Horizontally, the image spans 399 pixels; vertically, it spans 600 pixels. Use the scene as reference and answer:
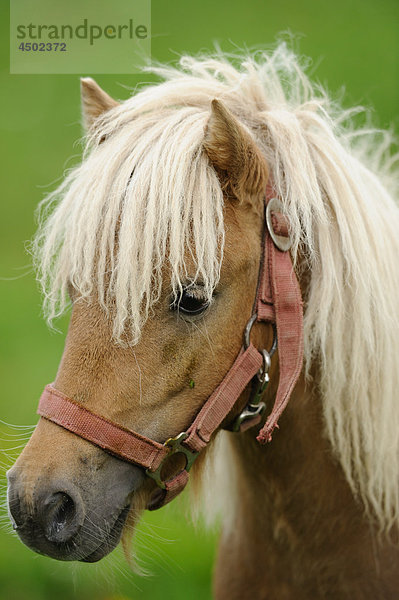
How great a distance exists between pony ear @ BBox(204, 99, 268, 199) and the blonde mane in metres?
0.05

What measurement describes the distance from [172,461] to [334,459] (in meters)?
0.59

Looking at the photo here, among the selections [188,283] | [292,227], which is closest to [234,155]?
[292,227]

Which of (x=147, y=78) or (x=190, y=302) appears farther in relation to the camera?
(x=147, y=78)

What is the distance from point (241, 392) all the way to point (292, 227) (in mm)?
482

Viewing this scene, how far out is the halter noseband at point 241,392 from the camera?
1.44 m

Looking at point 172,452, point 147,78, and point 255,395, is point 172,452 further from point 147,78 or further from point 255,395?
point 147,78

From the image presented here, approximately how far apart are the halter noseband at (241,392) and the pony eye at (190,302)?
17cm

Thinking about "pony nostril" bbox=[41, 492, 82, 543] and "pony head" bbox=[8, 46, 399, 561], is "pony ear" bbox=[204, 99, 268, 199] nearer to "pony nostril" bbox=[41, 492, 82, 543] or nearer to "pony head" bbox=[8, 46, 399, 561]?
"pony head" bbox=[8, 46, 399, 561]

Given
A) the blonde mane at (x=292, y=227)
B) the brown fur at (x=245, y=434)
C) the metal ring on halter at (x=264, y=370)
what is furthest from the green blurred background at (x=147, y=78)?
the metal ring on halter at (x=264, y=370)

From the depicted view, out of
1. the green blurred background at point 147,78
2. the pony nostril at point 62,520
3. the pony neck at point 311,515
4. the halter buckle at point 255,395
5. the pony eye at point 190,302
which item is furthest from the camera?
the green blurred background at point 147,78

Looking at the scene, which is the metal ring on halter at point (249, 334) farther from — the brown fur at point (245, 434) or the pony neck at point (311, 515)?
the pony neck at point (311, 515)

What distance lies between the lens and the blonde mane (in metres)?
1.50

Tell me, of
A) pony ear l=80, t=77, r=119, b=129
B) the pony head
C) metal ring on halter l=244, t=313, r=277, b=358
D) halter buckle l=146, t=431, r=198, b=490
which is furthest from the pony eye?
pony ear l=80, t=77, r=119, b=129

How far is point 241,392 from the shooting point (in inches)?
63.2
